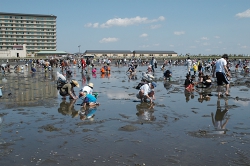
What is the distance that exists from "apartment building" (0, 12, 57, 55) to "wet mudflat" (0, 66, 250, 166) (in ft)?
391

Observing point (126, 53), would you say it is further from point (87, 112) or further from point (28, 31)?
point (87, 112)

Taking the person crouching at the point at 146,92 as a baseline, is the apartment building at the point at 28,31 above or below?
above

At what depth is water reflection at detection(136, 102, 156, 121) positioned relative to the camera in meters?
8.16

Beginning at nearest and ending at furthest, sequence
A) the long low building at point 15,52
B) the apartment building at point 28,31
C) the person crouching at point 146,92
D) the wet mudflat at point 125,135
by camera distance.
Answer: the wet mudflat at point 125,135
the person crouching at point 146,92
the long low building at point 15,52
the apartment building at point 28,31

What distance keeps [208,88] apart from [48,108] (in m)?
9.10

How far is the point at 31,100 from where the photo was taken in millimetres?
11562

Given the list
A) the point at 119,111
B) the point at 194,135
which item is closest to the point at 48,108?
the point at 119,111

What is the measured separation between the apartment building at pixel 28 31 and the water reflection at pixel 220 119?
395ft

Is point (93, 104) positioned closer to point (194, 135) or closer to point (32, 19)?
point (194, 135)

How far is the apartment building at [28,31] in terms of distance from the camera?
4879 inches

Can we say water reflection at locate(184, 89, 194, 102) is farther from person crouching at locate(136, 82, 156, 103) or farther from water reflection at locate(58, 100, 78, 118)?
water reflection at locate(58, 100, 78, 118)

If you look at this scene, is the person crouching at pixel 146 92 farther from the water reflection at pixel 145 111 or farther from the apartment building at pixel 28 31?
the apartment building at pixel 28 31

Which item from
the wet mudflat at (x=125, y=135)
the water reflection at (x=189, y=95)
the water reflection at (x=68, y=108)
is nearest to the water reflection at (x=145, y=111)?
the wet mudflat at (x=125, y=135)

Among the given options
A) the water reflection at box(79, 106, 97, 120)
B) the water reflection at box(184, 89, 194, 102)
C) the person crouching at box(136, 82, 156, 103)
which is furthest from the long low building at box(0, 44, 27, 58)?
the water reflection at box(79, 106, 97, 120)
